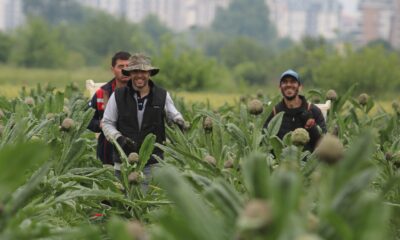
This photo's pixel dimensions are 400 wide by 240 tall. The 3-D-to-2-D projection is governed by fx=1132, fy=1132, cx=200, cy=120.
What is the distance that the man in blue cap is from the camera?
7.24 metres

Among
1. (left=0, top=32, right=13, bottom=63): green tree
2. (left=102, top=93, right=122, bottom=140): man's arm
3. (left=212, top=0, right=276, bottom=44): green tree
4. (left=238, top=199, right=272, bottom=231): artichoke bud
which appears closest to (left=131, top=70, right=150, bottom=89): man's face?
(left=102, top=93, right=122, bottom=140): man's arm

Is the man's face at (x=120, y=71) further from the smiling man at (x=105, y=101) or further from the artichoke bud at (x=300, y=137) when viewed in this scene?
the artichoke bud at (x=300, y=137)

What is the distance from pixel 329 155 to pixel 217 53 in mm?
119777

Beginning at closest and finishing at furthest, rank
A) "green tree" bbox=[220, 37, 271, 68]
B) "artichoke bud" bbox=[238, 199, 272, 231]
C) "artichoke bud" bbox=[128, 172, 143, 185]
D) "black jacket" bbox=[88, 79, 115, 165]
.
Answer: "artichoke bud" bbox=[238, 199, 272, 231] < "artichoke bud" bbox=[128, 172, 143, 185] < "black jacket" bbox=[88, 79, 115, 165] < "green tree" bbox=[220, 37, 271, 68]

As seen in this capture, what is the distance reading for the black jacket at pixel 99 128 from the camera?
7.47 meters

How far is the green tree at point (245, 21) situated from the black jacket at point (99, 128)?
159 m

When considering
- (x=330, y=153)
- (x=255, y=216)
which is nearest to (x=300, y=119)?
(x=330, y=153)

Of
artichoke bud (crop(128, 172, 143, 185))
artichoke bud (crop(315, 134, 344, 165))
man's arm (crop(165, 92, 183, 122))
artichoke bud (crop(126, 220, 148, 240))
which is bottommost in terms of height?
artichoke bud (crop(128, 172, 143, 185))

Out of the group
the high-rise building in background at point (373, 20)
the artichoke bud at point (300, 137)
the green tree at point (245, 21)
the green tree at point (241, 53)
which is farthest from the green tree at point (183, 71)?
the high-rise building in background at point (373, 20)

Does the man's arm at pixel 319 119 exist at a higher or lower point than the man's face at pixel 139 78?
lower

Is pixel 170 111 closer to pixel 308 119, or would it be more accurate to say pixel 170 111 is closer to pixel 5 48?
pixel 308 119

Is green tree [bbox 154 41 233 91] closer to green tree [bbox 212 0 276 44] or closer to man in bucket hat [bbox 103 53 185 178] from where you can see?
man in bucket hat [bbox 103 53 185 178]

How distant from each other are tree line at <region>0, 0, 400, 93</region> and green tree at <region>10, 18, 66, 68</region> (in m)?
0.06

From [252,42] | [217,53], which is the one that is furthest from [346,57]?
[217,53]
